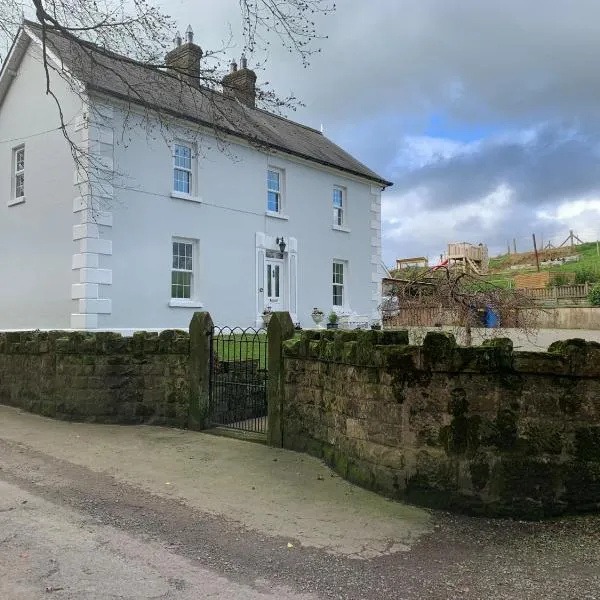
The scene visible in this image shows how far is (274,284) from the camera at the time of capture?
2016 centimetres

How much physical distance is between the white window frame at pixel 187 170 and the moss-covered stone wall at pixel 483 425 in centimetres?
1260

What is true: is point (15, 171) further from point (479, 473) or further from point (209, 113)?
point (479, 473)

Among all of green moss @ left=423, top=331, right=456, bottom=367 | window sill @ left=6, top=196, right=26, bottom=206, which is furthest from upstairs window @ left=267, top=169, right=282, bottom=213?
green moss @ left=423, top=331, right=456, bottom=367

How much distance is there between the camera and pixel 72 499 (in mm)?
5512

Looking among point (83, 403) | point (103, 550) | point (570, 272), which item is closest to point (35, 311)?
point (83, 403)

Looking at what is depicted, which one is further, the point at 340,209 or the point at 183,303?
the point at 340,209

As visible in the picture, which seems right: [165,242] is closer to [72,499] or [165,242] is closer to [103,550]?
[72,499]

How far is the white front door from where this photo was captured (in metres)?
19.8

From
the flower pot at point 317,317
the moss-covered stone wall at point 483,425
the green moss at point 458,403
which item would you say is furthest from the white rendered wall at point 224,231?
the green moss at point 458,403

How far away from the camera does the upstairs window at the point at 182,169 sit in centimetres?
1731

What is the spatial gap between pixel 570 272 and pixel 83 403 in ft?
115

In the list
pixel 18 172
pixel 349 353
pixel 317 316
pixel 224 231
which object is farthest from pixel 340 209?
pixel 349 353

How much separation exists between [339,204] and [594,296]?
14.3 m

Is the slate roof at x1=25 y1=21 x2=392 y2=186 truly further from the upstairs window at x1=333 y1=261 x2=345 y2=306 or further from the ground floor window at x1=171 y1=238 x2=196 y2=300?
the upstairs window at x1=333 y1=261 x2=345 y2=306
